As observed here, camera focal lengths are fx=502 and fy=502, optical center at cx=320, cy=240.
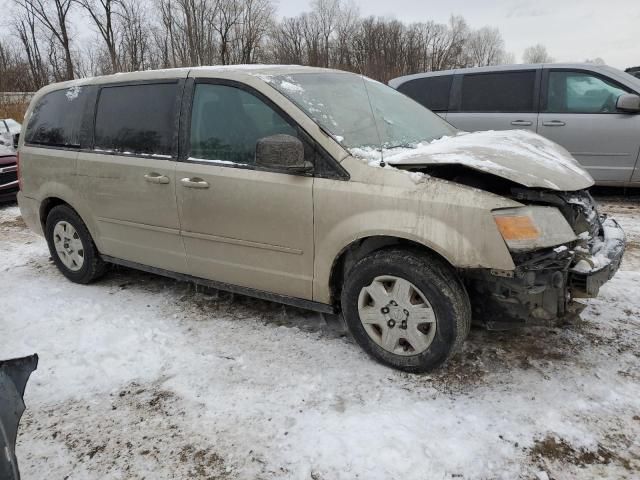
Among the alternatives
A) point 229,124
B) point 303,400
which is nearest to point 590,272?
point 303,400

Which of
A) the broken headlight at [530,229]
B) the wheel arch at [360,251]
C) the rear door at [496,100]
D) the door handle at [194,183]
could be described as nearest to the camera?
the broken headlight at [530,229]

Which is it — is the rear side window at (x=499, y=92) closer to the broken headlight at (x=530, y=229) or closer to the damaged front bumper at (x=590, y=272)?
the damaged front bumper at (x=590, y=272)

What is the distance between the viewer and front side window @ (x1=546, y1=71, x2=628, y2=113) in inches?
237

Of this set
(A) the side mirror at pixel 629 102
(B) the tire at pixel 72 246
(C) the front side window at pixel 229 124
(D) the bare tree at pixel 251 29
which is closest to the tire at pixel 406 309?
(C) the front side window at pixel 229 124

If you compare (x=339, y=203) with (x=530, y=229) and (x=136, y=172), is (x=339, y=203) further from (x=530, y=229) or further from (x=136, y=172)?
(x=136, y=172)

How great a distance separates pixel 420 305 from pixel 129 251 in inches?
94.8

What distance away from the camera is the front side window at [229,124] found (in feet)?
10.1

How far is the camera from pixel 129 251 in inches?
155

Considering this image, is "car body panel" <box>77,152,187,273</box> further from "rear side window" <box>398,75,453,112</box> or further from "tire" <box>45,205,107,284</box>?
"rear side window" <box>398,75,453,112</box>

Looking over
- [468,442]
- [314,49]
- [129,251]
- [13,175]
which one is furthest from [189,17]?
[468,442]

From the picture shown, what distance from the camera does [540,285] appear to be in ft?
8.20

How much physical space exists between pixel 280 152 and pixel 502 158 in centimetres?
120

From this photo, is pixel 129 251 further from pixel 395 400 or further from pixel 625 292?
pixel 625 292

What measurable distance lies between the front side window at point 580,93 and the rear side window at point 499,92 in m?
0.24
